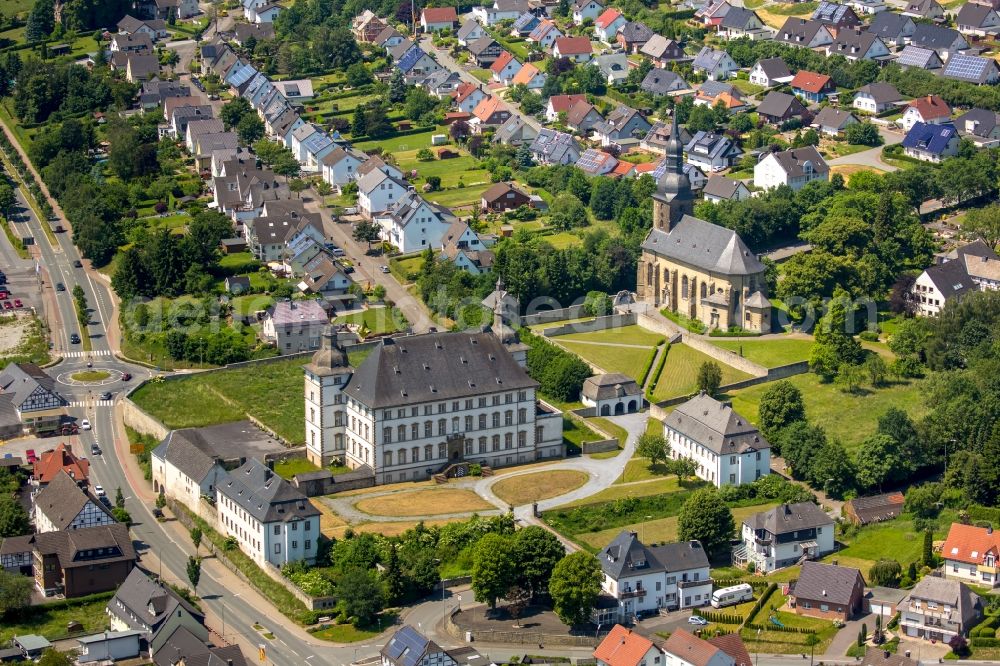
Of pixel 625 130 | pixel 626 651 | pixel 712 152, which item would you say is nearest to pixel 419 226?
pixel 625 130

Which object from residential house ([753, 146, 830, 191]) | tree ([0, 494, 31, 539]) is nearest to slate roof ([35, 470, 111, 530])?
tree ([0, 494, 31, 539])

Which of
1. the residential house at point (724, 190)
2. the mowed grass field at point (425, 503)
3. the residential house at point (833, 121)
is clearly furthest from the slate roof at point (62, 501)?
the residential house at point (833, 121)

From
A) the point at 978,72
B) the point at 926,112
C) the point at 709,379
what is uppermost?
the point at 978,72

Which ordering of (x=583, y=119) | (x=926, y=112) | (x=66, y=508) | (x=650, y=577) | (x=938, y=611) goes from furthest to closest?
(x=583, y=119), (x=926, y=112), (x=66, y=508), (x=650, y=577), (x=938, y=611)

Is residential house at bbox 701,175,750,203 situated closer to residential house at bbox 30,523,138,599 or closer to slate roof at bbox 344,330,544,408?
slate roof at bbox 344,330,544,408

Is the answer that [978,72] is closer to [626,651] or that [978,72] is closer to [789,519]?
[789,519]

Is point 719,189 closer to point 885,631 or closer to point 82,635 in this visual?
point 885,631

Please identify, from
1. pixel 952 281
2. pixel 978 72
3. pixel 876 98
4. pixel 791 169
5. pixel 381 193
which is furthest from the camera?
pixel 978 72

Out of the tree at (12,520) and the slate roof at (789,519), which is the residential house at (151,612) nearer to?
the tree at (12,520)
